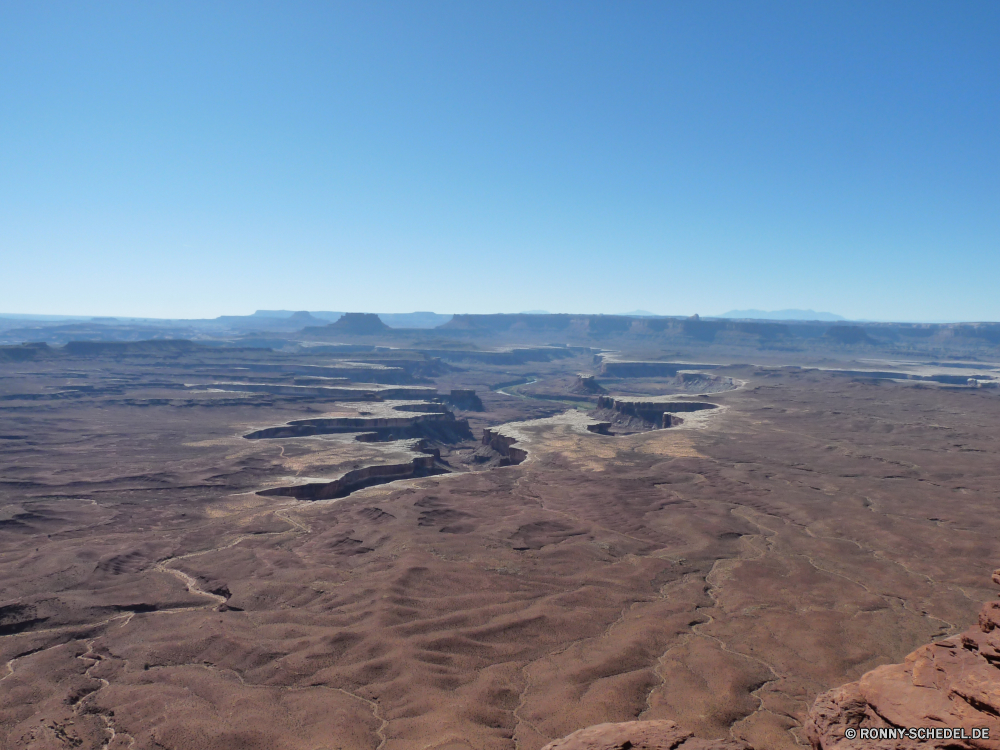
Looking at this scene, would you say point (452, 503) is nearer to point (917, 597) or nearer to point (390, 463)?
point (390, 463)

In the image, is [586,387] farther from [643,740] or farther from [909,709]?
[643,740]

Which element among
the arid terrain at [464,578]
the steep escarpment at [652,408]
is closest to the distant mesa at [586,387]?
the steep escarpment at [652,408]

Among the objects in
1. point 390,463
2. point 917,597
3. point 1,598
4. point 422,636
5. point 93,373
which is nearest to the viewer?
point 422,636

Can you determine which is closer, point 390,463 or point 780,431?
point 390,463

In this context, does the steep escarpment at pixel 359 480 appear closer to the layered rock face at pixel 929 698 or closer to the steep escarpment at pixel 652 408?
the steep escarpment at pixel 652 408

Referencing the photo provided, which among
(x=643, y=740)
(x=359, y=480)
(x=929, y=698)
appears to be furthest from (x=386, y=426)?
(x=929, y=698)

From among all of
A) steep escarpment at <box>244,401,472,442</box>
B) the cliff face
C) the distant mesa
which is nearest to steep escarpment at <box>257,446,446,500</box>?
steep escarpment at <box>244,401,472,442</box>

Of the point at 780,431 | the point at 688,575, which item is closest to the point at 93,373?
the point at 780,431
